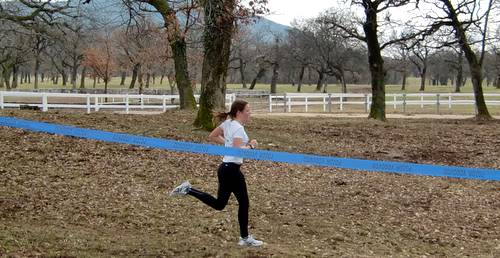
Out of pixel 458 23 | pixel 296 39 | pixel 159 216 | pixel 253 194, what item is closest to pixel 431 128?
pixel 458 23

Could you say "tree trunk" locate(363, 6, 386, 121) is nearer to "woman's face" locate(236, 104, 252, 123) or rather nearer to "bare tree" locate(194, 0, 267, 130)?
"bare tree" locate(194, 0, 267, 130)

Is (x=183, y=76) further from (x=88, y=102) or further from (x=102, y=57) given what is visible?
(x=102, y=57)

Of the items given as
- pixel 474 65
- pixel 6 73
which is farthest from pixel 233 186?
pixel 6 73

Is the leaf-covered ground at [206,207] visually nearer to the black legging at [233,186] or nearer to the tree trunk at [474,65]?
the black legging at [233,186]

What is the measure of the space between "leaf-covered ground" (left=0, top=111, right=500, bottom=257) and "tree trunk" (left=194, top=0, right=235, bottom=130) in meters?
0.69

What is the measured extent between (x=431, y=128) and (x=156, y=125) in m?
9.68

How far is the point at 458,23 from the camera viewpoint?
24594 millimetres

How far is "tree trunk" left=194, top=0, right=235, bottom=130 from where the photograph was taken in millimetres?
13344

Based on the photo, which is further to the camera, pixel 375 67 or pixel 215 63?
pixel 375 67

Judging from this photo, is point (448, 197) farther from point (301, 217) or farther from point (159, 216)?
point (159, 216)

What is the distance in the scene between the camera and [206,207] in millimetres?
8617

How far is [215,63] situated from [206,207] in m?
5.76

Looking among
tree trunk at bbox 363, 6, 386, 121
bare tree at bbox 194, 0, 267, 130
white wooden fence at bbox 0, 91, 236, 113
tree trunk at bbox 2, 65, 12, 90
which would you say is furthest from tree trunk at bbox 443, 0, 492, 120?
Answer: tree trunk at bbox 2, 65, 12, 90

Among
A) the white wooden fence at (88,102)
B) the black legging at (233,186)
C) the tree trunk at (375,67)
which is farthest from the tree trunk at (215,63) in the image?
the tree trunk at (375,67)
